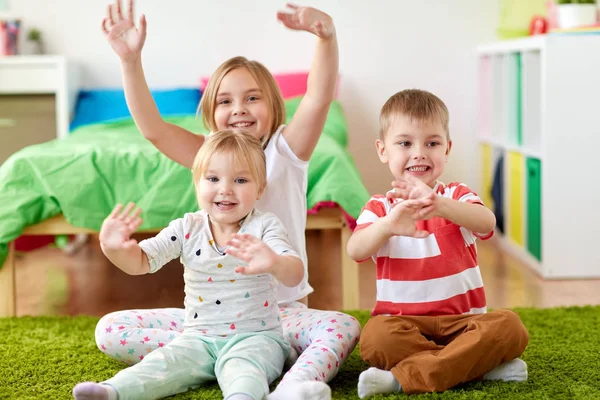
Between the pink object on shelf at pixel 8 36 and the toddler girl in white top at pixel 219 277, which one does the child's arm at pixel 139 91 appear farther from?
the pink object on shelf at pixel 8 36

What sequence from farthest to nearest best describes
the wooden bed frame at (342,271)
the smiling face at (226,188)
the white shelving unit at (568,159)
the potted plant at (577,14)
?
the potted plant at (577,14) → the white shelving unit at (568,159) → the wooden bed frame at (342,271) → the smiling face at (226,188)

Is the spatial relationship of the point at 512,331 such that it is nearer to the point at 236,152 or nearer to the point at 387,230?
the point at 387,230

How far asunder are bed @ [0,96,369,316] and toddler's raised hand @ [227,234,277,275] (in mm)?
898

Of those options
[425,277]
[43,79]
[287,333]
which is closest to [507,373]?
[425,277]

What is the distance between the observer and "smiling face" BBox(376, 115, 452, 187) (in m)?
1.56

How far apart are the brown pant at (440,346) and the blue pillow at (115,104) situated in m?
2.41

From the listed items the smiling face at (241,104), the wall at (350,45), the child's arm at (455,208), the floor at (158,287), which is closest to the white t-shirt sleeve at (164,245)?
the smiling face at (241,104)

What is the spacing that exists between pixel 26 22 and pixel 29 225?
6.52ft

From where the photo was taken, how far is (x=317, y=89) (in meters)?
1.75

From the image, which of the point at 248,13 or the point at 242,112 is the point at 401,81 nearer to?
the point at 248,13

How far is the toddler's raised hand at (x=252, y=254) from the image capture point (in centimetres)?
133

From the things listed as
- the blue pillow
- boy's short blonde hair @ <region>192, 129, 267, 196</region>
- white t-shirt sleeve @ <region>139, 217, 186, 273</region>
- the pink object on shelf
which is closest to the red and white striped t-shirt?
boy's short blonde hair @ <region>192, 129, 267, 196</region>

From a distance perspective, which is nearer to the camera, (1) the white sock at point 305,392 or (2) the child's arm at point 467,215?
(1) the white sock at point 305,392

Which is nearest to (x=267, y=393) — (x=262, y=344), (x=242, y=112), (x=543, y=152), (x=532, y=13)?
(x=262, y=344)
